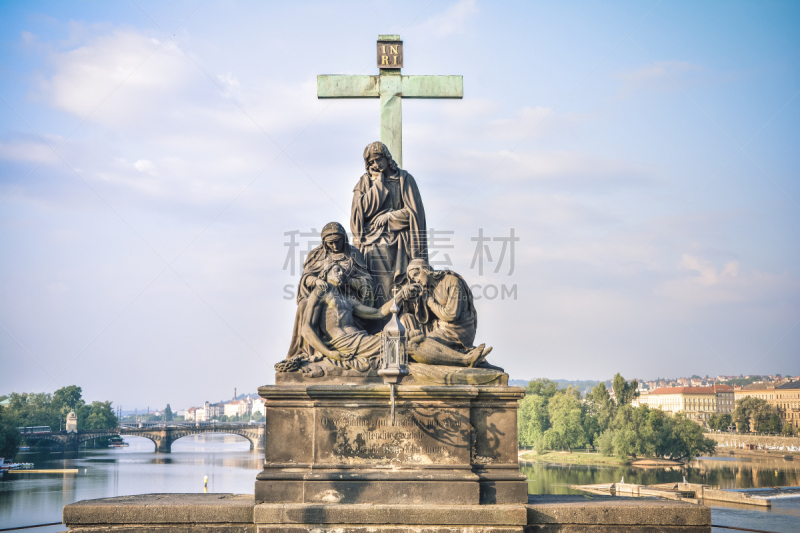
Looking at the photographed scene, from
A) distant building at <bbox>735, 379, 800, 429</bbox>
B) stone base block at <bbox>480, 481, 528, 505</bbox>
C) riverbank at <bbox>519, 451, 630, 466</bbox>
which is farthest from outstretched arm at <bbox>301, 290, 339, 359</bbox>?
distant building at <bbox>735, 379, 800, 429</bbox>

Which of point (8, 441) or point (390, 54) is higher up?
point (390, 54)

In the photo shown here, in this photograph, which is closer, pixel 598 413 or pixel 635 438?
pixel 635 438

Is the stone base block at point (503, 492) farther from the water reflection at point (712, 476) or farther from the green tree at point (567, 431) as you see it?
the green tree at point (567, 431)

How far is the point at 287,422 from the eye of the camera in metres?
7.95

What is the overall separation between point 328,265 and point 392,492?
2943 mm

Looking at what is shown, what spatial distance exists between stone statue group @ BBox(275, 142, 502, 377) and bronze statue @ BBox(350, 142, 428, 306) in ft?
0.05

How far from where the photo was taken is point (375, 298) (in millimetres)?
9391

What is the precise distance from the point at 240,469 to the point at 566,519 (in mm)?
57269

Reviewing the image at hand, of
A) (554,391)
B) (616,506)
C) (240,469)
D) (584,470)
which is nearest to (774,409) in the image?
(554,391)

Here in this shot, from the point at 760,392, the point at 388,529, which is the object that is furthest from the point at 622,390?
the point at 388,529

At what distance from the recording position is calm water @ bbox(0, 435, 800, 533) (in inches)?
1428

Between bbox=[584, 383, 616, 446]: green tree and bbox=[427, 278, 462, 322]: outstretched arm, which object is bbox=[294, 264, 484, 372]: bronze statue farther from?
bbox=[584, 383, 616, 446]: green tree

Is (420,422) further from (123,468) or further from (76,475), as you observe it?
(123,468)

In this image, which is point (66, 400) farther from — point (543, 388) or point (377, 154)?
point (377, 154)
